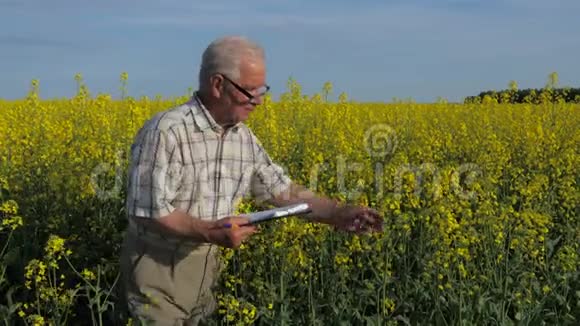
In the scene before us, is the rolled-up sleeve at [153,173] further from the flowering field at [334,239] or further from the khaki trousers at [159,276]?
the flowering field at [334,239]

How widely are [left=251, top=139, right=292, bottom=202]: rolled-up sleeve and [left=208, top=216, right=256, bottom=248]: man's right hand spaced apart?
0.59 metres

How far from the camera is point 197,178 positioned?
105 inches

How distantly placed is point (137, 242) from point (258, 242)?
24.2 inches

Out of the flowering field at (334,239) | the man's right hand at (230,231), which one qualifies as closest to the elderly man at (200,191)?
the man's right hand at (230,231)

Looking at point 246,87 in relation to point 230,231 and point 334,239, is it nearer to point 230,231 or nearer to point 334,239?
point 230,231

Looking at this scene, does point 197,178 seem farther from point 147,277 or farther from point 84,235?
point 84,235

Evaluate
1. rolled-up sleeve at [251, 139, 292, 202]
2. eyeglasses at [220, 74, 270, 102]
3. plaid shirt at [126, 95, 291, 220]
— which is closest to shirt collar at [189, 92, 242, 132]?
plaid shirt at [126, 95, 291, 220]

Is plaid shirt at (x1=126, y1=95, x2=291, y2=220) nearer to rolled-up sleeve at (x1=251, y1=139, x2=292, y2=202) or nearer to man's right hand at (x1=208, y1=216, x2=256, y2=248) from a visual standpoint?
rolled-up sleeve at (x1=251, y1=139, x2=292, y2=202)

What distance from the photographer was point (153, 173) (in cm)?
247

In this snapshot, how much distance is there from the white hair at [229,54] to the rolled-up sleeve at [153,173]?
0.28 metres

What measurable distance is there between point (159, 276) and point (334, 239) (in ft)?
3.58

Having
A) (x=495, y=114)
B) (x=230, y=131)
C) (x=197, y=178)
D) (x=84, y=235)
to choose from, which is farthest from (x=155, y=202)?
(x=495, y=114)

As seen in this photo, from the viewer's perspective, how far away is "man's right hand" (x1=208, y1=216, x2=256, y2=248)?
7.39ft

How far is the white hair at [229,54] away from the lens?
2375mm
